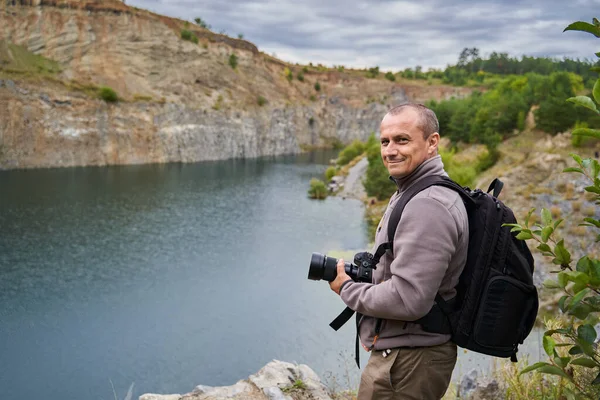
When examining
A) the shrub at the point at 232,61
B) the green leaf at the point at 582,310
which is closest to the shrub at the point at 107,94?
the shrub at the point at 232,61

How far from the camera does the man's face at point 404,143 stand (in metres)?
2.54

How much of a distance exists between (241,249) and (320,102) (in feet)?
194

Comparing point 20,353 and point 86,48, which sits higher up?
point 86,48

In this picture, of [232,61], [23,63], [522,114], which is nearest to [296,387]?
[522,114]

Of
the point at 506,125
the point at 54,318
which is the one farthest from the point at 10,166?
the point at 506,125

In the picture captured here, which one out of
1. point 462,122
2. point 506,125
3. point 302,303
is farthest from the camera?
point 462,122

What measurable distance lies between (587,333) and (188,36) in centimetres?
5906

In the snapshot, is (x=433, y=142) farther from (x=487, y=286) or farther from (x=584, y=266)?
(x=584, y=266)

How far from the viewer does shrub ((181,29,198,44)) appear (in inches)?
2206

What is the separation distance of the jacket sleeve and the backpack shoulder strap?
121 millimetres

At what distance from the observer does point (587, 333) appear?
2162 mm

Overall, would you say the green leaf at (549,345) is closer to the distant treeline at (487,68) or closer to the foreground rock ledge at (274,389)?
the foreground rock ledge at (274,389)

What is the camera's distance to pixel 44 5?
46031 mm

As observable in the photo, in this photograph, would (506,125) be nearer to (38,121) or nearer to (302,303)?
(302,303)
